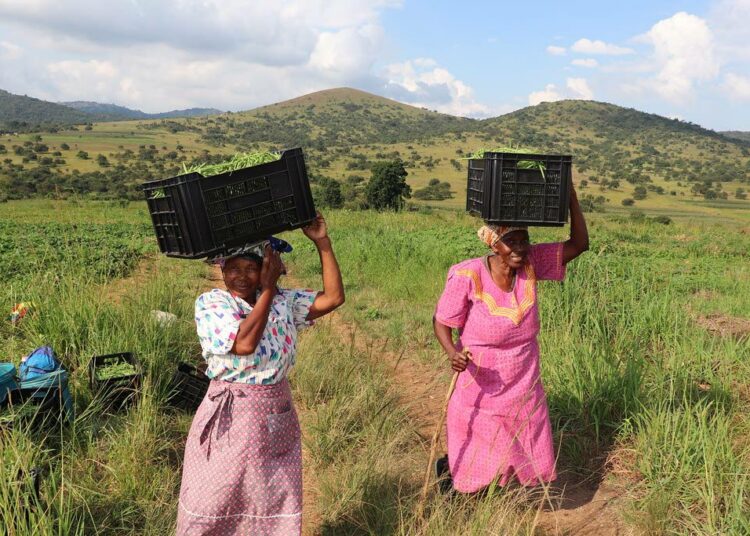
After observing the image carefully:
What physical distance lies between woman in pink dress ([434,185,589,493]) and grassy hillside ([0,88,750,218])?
93.1 ft

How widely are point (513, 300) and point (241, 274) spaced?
4.51ft

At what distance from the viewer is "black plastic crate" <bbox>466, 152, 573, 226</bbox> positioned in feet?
8.26

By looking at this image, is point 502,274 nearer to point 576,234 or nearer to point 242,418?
point 576,234

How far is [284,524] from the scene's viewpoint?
7.03 ft

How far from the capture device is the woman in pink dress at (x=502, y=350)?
276cm

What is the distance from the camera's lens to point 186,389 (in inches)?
151

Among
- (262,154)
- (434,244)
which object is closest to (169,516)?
(262,154)

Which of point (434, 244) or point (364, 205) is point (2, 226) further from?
point (364, 205)

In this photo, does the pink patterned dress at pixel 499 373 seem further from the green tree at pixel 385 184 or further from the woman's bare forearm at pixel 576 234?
the green tree at pixel 385 184

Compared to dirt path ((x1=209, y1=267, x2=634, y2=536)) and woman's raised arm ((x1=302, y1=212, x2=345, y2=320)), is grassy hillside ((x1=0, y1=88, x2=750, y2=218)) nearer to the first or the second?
dirt path ((x1=209, y1=267, x2=634, y2=536))

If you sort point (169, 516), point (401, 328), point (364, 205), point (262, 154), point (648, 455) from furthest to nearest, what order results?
1. point (364, 205)
2. point (401, 328)
3. point (648, 455)
4. point (169, 516)
5. point (262, 154)

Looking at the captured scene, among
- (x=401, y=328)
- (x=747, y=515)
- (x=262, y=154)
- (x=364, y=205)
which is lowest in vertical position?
(x=364, y=205)

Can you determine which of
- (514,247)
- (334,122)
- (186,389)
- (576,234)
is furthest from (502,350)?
(334,122)

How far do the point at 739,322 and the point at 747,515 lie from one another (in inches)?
140
